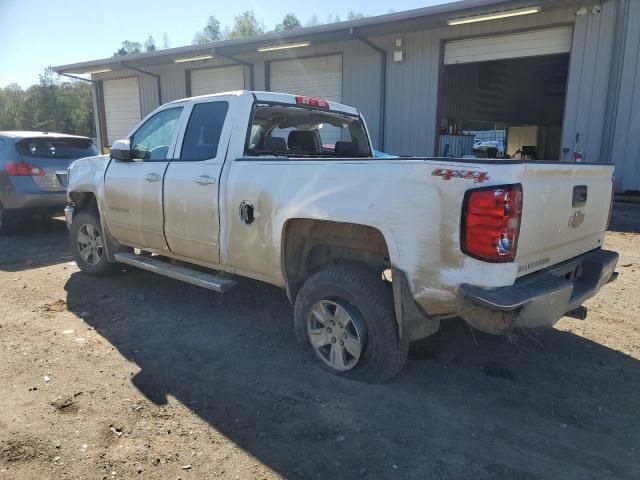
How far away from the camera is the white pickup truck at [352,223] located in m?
2.75

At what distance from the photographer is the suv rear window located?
326 inches

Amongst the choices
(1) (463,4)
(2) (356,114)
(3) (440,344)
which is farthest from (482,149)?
(3) (440,344)

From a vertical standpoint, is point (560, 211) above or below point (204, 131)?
below

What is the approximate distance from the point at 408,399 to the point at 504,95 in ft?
70.4

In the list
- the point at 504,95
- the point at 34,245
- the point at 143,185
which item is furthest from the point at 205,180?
the point at 504,95

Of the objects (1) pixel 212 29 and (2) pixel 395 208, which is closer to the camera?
(2) pixel 395 208

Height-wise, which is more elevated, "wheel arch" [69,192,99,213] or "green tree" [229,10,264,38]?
"green tree" [229,10,264,38]

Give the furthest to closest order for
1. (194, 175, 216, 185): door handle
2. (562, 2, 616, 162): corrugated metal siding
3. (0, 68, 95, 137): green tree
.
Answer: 1. (0, 68, 95, 137): green tree
2. (562, 2, 616, 162): corrugated metal siding
3. (194, 175, 216, 185): door handle

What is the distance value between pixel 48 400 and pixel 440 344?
118 inches

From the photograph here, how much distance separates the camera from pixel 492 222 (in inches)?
104

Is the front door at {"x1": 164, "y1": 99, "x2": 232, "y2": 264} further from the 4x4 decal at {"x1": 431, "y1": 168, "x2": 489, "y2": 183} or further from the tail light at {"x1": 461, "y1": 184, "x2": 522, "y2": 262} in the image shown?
the tail light at {"x1": 461, "y1": 184, "x2": 522, "y2": 262}

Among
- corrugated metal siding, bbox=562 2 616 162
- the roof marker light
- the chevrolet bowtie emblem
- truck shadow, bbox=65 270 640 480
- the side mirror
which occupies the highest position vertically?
the roof marker light

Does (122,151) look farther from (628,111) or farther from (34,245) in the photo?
(628,111)

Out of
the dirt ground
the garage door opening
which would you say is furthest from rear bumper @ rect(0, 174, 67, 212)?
the garage door opening
